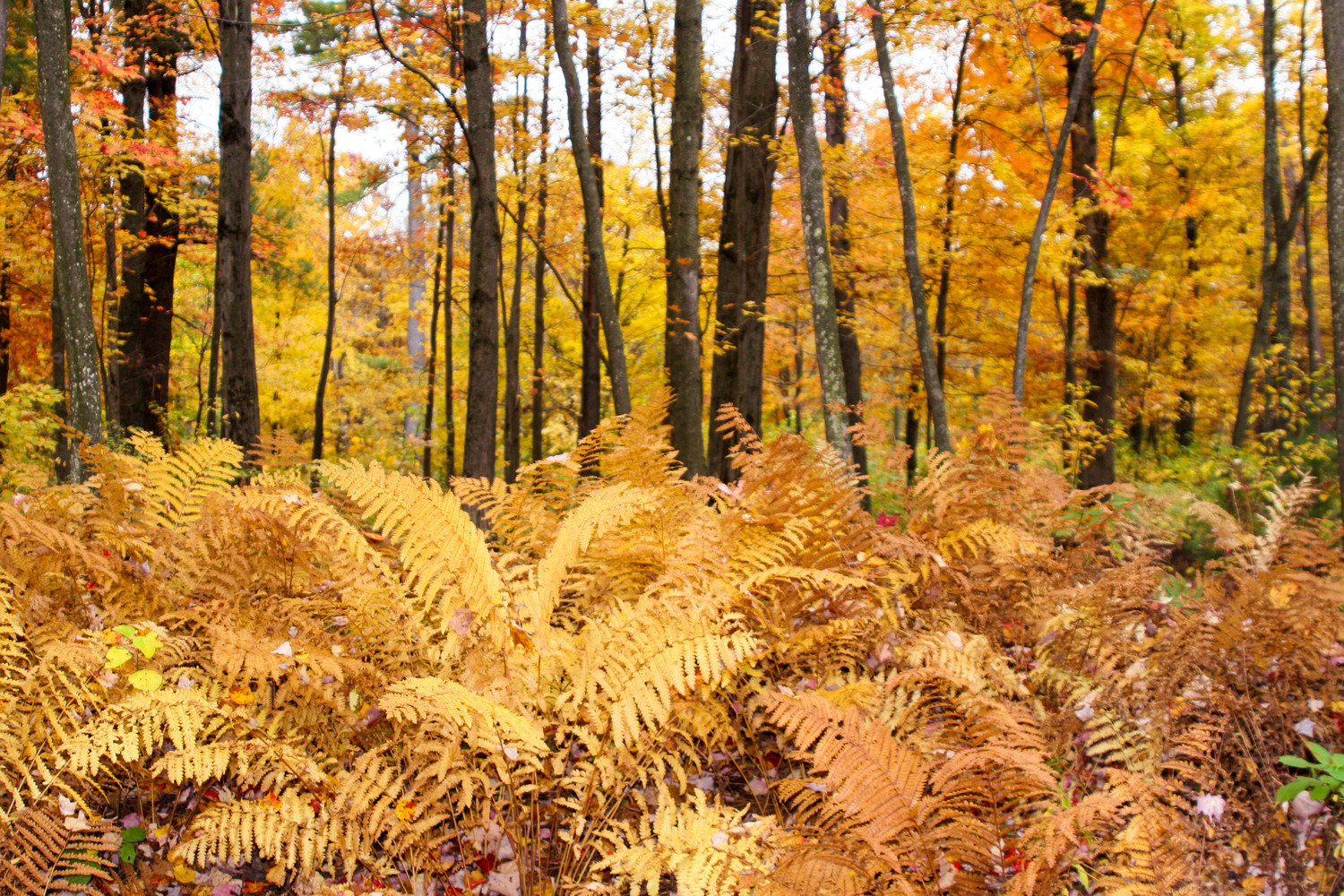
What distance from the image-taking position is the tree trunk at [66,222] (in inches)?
194

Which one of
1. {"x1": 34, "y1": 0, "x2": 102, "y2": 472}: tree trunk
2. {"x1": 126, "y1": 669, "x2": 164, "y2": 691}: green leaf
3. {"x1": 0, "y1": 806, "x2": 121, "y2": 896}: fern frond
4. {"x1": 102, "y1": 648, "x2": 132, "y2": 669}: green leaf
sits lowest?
{"x1": 0, "y1": 806, "x2": 121, "y2": 896}: fern frond

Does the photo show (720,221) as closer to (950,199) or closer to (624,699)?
(950,199)

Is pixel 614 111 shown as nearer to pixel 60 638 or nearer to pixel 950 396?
pixel 950 396

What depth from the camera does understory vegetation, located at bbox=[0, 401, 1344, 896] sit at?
205 cm

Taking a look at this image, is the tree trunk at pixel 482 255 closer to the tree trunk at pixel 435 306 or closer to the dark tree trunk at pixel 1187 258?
the tree trunk at pixel 435 306

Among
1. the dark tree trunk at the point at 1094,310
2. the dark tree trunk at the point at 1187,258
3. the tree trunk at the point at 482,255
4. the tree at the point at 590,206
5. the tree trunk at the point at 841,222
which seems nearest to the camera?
the tree at the point at 590,206

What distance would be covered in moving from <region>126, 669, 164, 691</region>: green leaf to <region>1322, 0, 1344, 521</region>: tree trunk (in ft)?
20.0

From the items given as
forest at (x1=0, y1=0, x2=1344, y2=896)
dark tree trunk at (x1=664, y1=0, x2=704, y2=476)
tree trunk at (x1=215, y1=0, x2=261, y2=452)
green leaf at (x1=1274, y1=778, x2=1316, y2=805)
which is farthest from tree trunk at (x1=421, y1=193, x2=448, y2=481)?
green leaf at (x1=1274, y1=778, x2=1316, y2=805)

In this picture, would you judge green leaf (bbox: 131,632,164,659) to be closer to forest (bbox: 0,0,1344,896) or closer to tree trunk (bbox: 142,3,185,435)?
forest (bbox: 0,0,1344,896)

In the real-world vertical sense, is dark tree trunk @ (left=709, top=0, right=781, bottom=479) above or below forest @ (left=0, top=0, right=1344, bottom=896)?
above

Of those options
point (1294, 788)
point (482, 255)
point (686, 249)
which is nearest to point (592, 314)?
point (482, 255)

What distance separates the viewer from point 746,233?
8.80 m

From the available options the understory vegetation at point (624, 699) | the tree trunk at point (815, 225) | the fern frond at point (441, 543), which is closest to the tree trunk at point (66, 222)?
the understory vegetation at point (624, 699)

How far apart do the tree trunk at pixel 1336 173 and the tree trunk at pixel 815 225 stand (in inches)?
115
